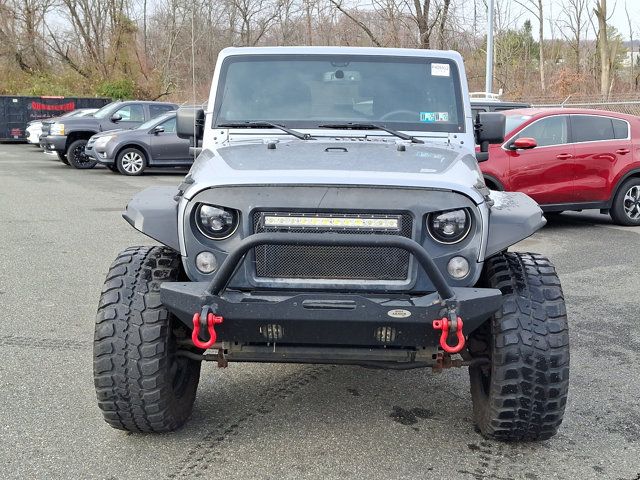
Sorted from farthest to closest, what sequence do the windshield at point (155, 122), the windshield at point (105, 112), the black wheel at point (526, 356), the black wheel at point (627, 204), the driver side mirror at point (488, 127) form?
the windshield at point (105, 112) < the windshield at point (155, 122) < the black wheel at point (627, 204) < the driver side mirror at point (488, 127) < the black wheel at point (526, 356)

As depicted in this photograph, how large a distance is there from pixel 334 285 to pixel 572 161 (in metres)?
Answer: 7.89

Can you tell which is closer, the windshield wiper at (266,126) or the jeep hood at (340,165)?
the jeep hood at (340,165)

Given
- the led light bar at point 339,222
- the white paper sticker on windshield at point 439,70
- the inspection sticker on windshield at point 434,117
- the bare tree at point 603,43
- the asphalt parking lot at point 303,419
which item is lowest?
the asphalt parking lot at point 303,419

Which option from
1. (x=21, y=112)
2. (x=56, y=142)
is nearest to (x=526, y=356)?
(x=56, y=142)

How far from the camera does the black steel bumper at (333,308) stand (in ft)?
10.6

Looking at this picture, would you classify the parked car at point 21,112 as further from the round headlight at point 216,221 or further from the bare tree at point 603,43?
the round headlight at point 216,221

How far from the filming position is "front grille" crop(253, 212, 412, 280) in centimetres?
347

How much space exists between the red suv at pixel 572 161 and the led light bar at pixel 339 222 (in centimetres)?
711

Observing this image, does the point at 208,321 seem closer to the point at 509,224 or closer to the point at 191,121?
the point at 509,224

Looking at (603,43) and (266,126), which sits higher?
(603,43)

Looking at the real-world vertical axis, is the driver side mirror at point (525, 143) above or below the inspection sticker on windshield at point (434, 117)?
below

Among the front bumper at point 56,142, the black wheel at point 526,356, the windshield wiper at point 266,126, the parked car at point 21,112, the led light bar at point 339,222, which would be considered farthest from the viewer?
the parked car at point 21,112

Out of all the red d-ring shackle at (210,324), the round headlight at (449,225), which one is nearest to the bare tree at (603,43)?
the round headlight at (449,225)

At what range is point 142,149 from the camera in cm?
1830
